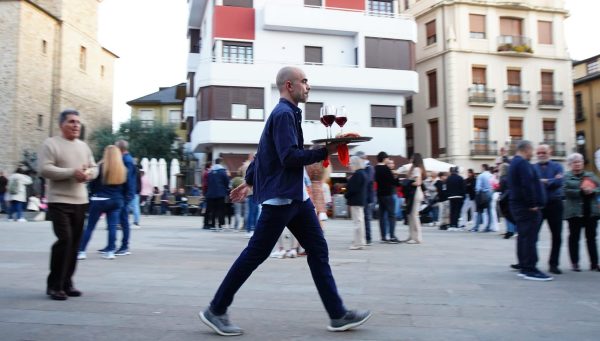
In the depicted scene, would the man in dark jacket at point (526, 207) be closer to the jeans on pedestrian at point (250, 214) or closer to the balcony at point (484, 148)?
the jeans on pedestrian at point (250, 214)

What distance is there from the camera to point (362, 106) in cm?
3112

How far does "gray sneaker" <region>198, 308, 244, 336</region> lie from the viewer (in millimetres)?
Result: 3848

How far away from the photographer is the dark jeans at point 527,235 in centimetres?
664

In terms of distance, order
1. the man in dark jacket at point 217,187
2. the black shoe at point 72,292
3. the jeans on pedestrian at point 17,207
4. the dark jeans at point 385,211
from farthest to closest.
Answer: the jeans on pedestrian at point 17,207, the man in dark jacket at point 217,187, the dark jeans at point 385,211, the black shoe at point 72,292

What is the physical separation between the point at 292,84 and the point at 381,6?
3093 centimetres

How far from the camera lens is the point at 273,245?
3934mm

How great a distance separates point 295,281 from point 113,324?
2.65m

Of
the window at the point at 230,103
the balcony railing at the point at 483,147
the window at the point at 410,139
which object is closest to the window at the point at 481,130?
the balcony railing at the point at 483,147

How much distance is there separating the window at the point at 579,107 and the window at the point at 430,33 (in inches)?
569

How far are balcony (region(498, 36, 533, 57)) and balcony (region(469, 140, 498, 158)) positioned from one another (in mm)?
6278

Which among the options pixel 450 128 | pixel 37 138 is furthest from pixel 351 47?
pixel 37 138

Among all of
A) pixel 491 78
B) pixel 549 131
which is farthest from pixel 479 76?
pixel 549 131

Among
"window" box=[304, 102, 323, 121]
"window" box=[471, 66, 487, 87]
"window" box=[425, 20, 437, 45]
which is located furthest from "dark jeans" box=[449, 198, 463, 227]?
"window" box=[425, 20, 437, 45]

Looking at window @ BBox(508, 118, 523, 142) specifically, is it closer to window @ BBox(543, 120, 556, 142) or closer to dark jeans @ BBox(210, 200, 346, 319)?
window @ BBox(543, 120, 556, 142)
